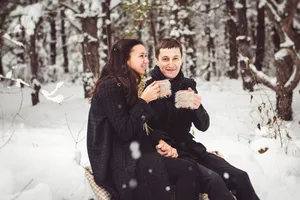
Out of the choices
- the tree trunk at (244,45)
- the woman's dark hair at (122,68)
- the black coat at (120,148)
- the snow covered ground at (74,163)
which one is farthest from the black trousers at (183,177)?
the tree trunk at (244,45)

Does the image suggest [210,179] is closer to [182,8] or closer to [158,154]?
[158,154]

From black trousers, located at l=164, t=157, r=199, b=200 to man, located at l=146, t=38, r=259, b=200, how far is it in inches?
5.3

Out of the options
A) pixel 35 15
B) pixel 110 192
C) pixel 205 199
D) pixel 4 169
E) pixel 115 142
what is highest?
pixel 35 15

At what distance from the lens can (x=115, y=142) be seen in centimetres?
298

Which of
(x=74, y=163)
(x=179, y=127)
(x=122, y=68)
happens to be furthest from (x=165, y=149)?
(x=74, y=163)

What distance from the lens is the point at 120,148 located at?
9.72ft

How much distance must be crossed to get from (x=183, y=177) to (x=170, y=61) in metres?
1.32

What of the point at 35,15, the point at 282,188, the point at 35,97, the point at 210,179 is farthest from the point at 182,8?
the point at 210,179

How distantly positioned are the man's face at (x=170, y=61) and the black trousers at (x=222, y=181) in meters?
1.07

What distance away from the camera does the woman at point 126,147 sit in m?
2.86

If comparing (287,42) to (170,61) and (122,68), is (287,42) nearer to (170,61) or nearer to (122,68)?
(170,61)

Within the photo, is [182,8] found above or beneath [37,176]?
above

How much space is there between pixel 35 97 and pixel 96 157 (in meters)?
9.76

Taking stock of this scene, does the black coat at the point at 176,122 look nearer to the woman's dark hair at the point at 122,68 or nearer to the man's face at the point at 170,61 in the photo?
the man's face at the point at 170,61
